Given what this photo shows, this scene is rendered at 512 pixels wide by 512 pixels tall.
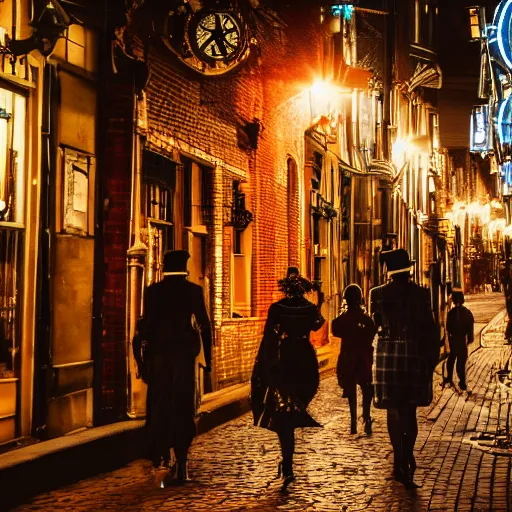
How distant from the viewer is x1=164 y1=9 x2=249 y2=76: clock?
14711 mm

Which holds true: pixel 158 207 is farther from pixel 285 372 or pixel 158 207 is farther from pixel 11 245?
pixel 285 372

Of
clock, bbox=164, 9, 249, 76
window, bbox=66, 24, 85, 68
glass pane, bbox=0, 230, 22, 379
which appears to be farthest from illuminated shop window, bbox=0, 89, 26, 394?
clock, bbox=164, 9, 249, 76

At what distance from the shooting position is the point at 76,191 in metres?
11.4

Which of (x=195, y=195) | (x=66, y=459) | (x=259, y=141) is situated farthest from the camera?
(x=259, y=141)

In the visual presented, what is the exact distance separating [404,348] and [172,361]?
6.51 ft

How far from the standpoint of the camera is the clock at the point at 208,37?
14711mm

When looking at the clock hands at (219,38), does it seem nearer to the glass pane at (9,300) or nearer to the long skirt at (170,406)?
the glass pane at (9,300)

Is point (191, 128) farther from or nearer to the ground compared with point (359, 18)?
nearer to the ground

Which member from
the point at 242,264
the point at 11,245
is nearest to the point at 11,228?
the point at 11,245

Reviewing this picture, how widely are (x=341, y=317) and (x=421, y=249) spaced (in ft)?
99.3

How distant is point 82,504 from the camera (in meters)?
8.10

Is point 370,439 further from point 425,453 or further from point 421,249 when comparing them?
point 421,249

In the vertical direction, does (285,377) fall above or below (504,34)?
below

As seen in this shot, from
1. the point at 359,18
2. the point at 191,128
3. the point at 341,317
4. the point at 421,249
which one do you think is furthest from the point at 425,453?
the point at 421,249
